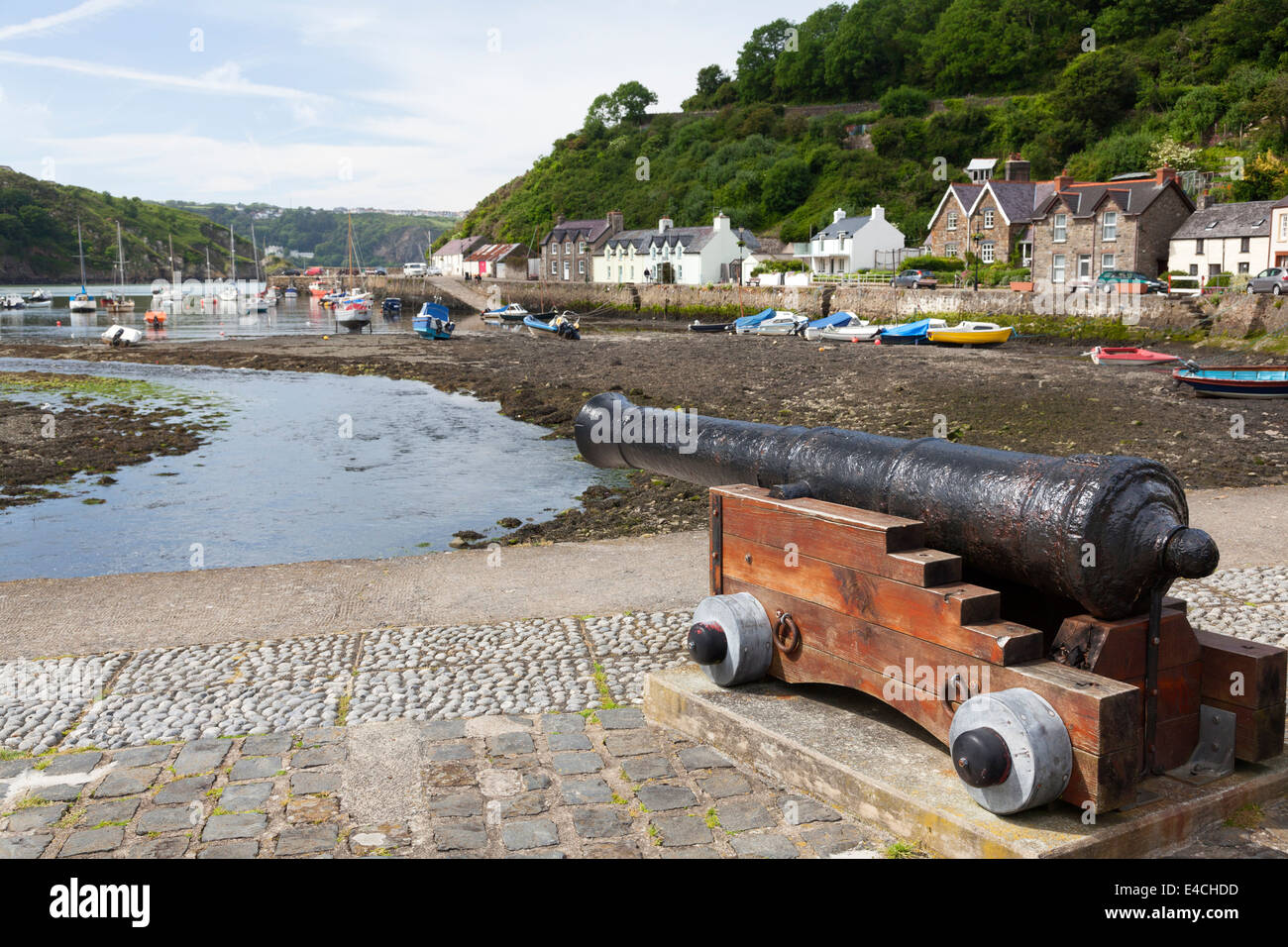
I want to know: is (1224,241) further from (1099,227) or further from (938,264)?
(938,264)

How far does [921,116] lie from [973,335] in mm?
63005

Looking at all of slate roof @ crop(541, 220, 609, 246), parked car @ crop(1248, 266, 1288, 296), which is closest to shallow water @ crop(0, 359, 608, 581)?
parked car @ crop(1248, 266, 1288, 296)

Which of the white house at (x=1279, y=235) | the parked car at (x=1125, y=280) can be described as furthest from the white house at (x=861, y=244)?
the white house at (x=1279, y=235)

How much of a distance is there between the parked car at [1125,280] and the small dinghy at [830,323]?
10398 mm

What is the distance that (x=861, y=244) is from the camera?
66.2 meters

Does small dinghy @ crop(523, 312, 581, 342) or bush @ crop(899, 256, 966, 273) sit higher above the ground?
bush @ crop(899, 256, 966, 273)

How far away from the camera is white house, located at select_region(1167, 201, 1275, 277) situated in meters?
42.9

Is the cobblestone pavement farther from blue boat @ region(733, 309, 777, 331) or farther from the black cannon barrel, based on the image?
blue boat @ region(733, 309, 777, 331)

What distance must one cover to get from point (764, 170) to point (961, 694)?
9166 centimetres

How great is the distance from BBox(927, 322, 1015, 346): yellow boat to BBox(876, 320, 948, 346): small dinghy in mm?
720

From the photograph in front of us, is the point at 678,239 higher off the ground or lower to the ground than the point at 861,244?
higher

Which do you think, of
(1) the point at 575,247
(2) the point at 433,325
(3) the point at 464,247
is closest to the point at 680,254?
(1) the point at 575,247
